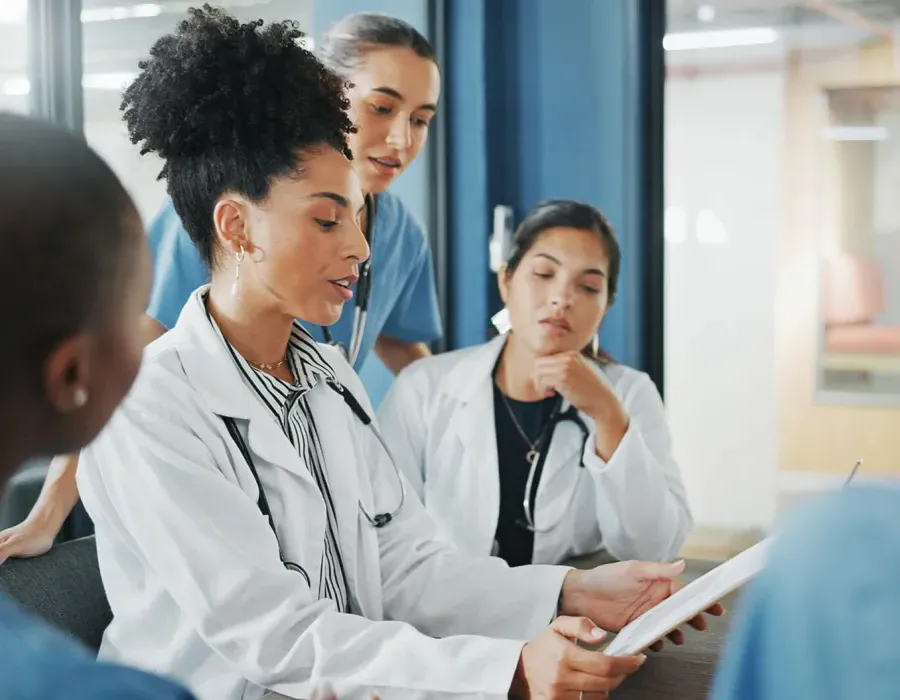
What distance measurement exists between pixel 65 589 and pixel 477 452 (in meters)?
0.88

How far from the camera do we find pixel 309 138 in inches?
52.9

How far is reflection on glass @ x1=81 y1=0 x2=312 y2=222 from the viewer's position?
5.47ft

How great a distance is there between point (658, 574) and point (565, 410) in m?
0.63

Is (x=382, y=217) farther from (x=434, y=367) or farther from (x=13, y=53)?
(x=13, y=53)

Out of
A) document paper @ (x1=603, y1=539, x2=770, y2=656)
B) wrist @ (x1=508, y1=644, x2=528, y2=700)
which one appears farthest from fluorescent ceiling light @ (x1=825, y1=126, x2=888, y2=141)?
wrist @ (x1=508, y1=644, x2=528, y2=700)

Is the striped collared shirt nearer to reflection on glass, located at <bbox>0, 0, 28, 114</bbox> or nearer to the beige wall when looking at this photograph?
reflection on glass, located at <bbox>0, 0, 28, 114</bbox>

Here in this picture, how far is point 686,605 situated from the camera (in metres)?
1.00

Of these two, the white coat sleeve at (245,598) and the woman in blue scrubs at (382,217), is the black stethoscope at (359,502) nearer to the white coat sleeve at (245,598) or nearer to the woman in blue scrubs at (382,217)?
the white coat sleeve at (245,598)

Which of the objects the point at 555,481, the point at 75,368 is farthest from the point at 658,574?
the point at 75,368

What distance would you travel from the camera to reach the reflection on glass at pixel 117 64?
167 cm

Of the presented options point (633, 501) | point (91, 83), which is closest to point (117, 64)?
point (91, 83)

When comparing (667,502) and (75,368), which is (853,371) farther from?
(75,368)

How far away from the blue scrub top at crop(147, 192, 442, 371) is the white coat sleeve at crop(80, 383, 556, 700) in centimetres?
55

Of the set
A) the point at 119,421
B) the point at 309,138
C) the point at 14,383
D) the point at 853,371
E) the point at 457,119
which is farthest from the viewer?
the point at 457,119
